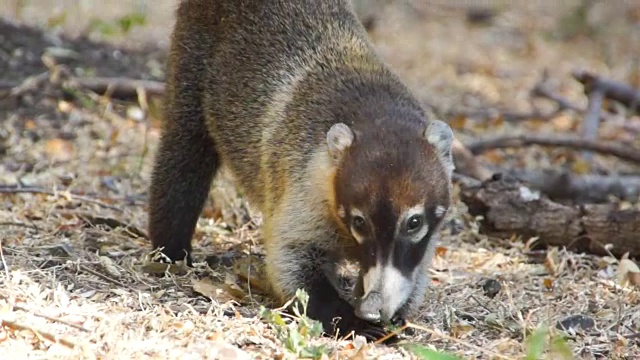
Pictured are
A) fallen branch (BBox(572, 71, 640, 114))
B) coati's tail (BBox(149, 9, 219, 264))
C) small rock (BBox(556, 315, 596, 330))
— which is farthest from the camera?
fallen branch (BBox(572, 71, 640, 114))

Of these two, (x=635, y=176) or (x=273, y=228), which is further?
(x=635, y=176)

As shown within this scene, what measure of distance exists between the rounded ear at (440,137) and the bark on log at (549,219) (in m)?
1.77

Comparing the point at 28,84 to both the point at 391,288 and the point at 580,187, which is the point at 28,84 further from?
the point at 391,288

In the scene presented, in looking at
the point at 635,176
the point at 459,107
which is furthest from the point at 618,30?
the point at 635,176

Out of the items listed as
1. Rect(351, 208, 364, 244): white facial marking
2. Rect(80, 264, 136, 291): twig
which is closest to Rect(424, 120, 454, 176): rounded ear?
Rect(351, 208, 364, 244): white facial marking

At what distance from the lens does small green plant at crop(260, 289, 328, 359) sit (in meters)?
4.62

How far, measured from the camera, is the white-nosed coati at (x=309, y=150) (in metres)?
4.90

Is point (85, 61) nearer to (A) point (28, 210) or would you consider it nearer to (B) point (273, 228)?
(A) point (28, 210)

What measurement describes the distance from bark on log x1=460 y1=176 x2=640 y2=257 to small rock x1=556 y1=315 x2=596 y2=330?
1249 millimetres

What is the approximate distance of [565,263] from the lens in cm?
667

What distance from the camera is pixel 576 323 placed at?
562 cm

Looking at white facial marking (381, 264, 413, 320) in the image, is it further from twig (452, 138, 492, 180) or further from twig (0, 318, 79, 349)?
twig (452, 138, 492, 180)

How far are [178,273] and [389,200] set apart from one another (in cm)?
186

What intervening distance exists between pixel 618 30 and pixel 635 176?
20.6 feet
